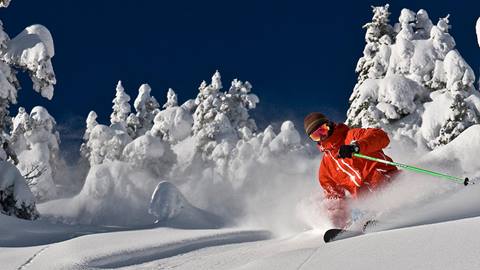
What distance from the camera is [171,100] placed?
4856 cm

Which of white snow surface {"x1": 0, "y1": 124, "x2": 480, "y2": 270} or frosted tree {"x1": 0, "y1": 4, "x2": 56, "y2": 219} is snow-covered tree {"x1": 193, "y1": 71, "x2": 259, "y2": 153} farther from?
white snow surface {"x1": 0, "y1": 124, "x2": 480, "y2": 270}

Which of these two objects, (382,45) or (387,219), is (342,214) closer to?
(387,219)

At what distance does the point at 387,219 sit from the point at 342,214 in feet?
5.95

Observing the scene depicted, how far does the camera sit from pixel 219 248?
6871mm

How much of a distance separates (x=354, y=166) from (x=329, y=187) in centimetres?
56

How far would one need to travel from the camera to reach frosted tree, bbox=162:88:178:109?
159 feet

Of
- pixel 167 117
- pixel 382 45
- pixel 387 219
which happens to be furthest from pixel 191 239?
pixel 167 117

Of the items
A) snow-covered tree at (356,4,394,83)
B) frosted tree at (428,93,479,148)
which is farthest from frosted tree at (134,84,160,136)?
frosted tree at (428,93,479,148)

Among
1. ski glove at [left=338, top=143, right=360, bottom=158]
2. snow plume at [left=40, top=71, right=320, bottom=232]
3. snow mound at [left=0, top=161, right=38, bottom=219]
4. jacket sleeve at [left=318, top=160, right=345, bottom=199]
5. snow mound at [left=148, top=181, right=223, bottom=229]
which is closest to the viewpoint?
ski glove at [left=338, top=143, right=360, bottom=158]

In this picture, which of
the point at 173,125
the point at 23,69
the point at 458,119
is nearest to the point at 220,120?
the point at 173,125

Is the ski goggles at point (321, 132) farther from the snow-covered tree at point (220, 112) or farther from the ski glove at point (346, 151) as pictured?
the snow-covered tree at point (220, 112)

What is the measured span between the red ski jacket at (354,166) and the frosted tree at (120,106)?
146ft

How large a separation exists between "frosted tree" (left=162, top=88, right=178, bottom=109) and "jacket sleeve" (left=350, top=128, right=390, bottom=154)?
42.3 meters

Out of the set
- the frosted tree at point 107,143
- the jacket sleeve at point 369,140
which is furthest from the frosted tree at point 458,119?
the frosted tree at point 107,143
